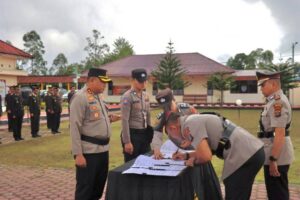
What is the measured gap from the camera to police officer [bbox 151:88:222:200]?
11.9 ft

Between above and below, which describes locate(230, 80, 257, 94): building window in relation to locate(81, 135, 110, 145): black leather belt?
above

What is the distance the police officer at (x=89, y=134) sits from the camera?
4109 mm

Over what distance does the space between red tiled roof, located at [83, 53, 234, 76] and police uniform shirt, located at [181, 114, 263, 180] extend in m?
30.4

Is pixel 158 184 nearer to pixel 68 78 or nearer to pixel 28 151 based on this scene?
pixel 28 151

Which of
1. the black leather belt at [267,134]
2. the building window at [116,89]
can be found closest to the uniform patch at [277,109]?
the black leather belt at [267,134]

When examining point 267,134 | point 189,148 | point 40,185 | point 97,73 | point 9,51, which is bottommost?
point 40,185

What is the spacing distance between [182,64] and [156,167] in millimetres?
34078

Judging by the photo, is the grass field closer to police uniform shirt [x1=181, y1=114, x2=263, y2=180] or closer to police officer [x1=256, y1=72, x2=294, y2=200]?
police officer [x1=256, y1=72, x2=294, y2=200]

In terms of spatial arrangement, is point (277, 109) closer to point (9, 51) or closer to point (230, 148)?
point (230, 148)

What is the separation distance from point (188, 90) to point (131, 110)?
30433mm

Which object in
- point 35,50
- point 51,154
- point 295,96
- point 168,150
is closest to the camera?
point 168,150

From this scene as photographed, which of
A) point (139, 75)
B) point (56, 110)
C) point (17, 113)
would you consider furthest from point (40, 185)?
point (56, 110)

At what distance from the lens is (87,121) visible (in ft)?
13.8

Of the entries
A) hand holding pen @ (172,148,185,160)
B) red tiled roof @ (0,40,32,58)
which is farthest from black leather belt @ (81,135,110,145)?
red tiled roof @ (0,40,32,58)
